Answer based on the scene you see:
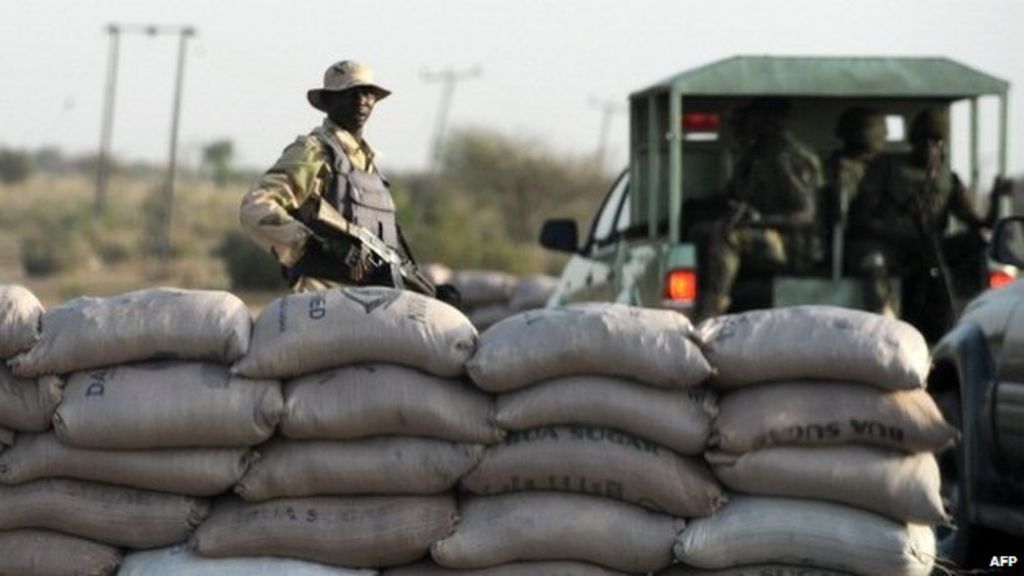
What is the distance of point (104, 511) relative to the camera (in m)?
7.25

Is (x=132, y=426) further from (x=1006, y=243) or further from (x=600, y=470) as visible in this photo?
(x=1006, y=243)

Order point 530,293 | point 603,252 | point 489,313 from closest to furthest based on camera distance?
point 603,252 < point 530,293 < point 489,313

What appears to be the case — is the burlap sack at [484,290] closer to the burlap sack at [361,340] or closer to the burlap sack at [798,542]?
the burlap sack at [361,340]

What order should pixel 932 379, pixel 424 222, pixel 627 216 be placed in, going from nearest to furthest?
pixel 932 379 < pixel 627 216 < pixel 424 222

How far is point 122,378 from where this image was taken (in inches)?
285

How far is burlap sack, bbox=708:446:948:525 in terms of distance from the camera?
700 cm

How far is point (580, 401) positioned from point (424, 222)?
196 ft

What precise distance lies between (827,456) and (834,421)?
0.34ft

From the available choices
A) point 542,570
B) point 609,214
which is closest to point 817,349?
point 542,570

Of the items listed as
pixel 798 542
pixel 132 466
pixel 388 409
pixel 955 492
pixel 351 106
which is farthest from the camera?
pixel 955 492

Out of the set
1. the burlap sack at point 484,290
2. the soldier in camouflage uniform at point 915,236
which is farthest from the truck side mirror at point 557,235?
the burlap sack at point 484,290

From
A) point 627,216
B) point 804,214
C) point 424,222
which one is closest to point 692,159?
point 627,216

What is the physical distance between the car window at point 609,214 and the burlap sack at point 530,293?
14359 mm

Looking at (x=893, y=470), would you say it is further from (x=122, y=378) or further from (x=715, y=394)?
(x=122, y=378)
